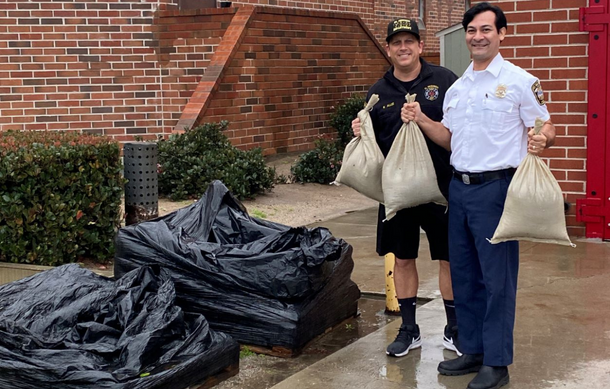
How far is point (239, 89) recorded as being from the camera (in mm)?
11789

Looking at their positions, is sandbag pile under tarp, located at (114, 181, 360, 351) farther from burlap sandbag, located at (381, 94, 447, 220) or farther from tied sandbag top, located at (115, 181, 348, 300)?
burlap sandbag, located at (381, 94, 447, 220)

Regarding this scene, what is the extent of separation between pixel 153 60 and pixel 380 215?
784 centimetres

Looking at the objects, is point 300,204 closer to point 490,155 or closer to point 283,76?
point 283,76

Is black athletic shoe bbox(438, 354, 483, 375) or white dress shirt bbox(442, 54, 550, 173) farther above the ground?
white dress shirt bbox(442, 54, 550, 173)

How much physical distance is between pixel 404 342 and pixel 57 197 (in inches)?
124

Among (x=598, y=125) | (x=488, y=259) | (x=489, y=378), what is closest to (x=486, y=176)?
(x=488, y=259)

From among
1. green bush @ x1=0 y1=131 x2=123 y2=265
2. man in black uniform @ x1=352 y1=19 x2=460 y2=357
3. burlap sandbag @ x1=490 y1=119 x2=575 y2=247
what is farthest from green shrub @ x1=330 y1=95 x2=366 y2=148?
burlap sandbag @ x1=490 y1=119 x2=575 y2=247

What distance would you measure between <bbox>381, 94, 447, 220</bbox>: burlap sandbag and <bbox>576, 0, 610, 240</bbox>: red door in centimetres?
331

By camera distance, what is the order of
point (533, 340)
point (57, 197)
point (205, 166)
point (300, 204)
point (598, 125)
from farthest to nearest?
point (300, 204)
point (205, 166)
point (598, 125)
point (57, 197)
point (533, 340)

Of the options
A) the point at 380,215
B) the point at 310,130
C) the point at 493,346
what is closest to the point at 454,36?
the point at 310,130

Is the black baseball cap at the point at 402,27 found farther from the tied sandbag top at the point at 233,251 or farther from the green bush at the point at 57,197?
the green bush at the point at 57,197

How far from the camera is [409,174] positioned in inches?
176

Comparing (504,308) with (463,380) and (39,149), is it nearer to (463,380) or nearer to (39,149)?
(463,380)

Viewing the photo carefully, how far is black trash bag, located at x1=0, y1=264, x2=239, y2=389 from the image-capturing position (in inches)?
155
